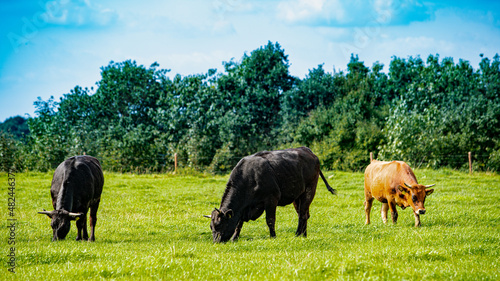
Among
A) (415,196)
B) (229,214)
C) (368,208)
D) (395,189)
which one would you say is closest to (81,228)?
(229,214)

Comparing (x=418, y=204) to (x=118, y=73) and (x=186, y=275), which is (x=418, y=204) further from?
(x=118, y=73)

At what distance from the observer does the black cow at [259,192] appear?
462 inches

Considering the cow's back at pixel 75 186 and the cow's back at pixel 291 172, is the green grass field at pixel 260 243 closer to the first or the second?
the cow's back at pixel 75 186

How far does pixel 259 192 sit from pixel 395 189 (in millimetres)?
4534

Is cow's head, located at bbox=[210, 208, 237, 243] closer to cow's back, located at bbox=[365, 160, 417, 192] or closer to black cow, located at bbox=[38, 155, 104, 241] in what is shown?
black cow, located at bbox=[38, 155, 104, 241]

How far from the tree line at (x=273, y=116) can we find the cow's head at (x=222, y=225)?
70.8 ft

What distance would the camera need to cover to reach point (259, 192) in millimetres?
12172

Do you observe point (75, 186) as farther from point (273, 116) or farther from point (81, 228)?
point (273, 116)

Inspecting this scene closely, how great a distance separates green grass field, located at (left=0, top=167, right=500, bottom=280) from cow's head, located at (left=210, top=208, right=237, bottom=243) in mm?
509

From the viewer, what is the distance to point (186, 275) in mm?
7547

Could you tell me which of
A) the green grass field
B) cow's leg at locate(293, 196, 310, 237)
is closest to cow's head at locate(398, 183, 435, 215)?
the green grass field

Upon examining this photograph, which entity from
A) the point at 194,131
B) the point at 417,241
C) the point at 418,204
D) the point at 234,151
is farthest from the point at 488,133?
the point at 417,241

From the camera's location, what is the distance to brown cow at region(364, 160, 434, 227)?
1354 centimetres

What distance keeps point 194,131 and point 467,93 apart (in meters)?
23.6
